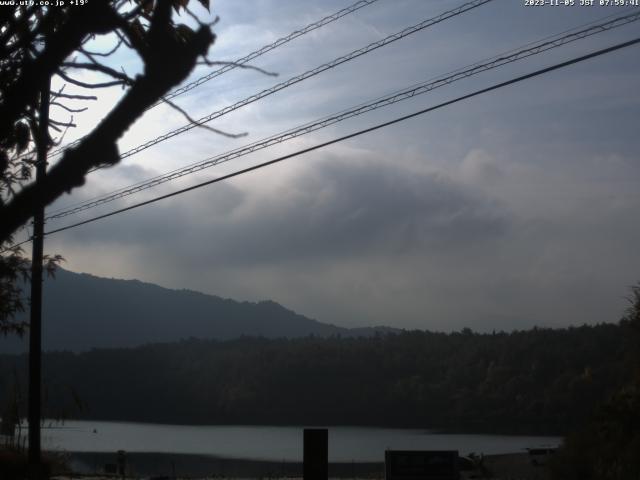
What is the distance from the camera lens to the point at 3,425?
22.6 meters

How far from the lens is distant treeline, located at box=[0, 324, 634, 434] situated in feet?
252

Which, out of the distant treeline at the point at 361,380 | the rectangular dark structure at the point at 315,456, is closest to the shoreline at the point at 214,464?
the distant treeline at the point at 361,380

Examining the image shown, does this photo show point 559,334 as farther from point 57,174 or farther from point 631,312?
point 57,174

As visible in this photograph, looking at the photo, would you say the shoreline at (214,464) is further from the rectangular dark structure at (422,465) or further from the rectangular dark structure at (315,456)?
the rectangular dark structure at (315,456)

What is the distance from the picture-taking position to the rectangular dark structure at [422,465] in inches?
564

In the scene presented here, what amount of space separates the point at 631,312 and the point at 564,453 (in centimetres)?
445

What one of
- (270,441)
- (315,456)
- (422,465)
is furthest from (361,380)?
(315,456)

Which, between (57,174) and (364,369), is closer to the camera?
(57,174)

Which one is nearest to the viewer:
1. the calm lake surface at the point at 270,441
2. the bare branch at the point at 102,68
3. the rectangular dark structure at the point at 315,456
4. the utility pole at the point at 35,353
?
the bare branch at the point at 102,68

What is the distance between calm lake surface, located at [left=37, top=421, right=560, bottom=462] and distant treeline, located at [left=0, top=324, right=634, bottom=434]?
13.8 ft

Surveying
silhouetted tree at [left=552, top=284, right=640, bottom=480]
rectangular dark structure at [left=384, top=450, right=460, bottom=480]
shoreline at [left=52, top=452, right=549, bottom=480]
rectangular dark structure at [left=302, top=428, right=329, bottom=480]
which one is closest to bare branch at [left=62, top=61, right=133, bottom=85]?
rectangular dark structure at [left=302, top=428, right=329, bottom=480]

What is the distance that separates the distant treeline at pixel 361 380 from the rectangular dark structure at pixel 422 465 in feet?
171

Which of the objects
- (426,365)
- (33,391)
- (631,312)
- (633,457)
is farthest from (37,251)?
(426,365)

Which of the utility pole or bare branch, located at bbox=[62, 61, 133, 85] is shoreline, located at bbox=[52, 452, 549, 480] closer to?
the utility pole
